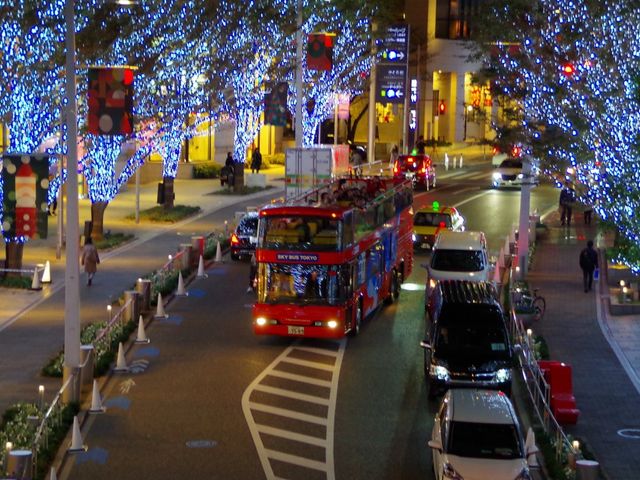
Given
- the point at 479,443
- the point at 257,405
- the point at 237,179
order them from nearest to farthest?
the point at 479,443 → the point at 257,405 → the point at 237,179

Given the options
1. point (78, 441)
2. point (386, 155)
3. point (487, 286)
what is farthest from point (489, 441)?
point (386, 155)

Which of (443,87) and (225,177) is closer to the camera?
(225,177)

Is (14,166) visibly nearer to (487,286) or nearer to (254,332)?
(254,332)

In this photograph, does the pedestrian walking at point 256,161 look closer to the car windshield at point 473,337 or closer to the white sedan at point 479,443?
the car windshield at point 473,337

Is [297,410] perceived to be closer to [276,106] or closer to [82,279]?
[82,279]

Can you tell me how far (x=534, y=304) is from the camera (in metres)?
30.7

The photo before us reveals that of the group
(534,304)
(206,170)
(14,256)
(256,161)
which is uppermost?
(256,161)

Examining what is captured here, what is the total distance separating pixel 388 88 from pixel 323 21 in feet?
15.7

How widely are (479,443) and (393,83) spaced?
155 feet

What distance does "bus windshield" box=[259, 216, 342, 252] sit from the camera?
1040 inches

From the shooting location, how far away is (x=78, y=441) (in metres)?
19.0

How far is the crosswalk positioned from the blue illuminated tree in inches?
236

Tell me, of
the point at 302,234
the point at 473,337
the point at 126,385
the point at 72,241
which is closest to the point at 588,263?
the point at 302,234

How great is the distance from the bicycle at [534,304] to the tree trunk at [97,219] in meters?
16.3
